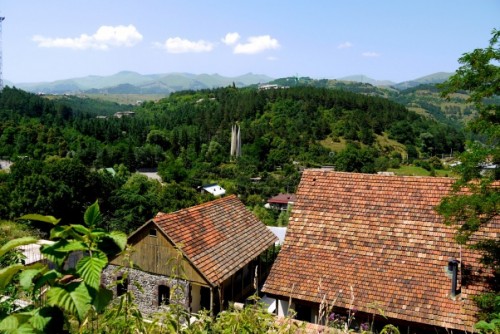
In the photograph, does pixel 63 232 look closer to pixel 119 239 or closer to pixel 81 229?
pixel 81 229

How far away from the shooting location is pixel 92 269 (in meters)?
1.94

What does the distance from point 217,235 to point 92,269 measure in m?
16.1

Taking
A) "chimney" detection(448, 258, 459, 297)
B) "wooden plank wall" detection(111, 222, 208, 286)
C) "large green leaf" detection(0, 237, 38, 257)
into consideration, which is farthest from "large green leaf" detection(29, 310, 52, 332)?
"wooden plank wall" detection(111, 222, 208, 286)

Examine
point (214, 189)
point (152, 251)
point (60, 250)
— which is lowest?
point (214, 189)

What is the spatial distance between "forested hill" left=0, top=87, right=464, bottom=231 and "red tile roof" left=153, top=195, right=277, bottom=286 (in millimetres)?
26987

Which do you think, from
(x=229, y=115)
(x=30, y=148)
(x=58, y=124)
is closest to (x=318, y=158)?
(x=229, y=115)

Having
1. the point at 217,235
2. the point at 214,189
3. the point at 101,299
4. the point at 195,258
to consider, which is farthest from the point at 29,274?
the point at 214,189

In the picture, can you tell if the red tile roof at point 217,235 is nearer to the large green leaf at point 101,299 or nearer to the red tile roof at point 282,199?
the large green leaf at point 101,299

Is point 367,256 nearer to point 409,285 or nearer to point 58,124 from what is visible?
point 409,285

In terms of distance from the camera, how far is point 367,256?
1259cm

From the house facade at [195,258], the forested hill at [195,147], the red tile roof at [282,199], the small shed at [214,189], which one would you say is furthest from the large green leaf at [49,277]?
the small shed at [214,189]

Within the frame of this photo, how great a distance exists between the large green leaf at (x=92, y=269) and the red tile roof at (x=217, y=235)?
13414 mm

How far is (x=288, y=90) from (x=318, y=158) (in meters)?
46.6

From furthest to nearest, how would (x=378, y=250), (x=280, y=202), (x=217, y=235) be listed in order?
1. (x=280, y=202)
2. (x=217, y=235)
3. (x=378, y=250)
